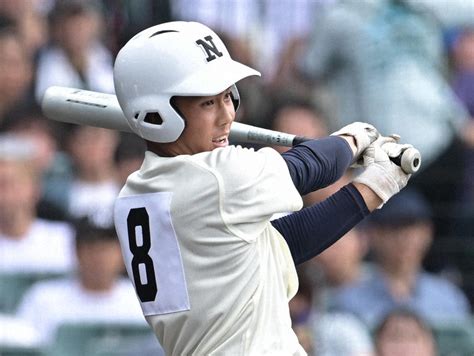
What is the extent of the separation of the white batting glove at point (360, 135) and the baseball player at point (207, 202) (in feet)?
0.32

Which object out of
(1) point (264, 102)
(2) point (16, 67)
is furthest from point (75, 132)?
(1) point (264, 102)

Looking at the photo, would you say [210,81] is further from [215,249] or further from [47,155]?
[47,155]

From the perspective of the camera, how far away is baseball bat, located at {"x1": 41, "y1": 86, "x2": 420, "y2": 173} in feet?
12.1

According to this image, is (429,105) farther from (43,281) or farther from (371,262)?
(43,281)

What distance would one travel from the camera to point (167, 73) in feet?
10.2

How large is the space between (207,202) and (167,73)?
356mm

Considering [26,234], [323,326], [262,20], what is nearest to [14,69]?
[26,234]

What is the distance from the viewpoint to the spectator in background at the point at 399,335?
7.37 m

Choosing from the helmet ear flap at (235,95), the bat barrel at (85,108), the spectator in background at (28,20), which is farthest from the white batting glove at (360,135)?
the spectator in background at (28,20)

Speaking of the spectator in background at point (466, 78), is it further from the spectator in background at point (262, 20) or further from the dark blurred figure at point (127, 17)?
the dark blurred figure at point (127, 17)

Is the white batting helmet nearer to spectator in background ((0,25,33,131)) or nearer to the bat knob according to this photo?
the bat knob

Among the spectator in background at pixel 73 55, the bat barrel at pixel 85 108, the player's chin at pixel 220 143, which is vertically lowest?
the spectator in background at pixel 73 55

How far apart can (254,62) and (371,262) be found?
1.54m

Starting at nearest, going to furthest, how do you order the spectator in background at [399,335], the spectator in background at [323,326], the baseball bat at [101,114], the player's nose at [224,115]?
the player's nose at [224,115]
the baseball bat at [101,114]
the spectator in background at [323,326]
the spectator in background at [399,335]
